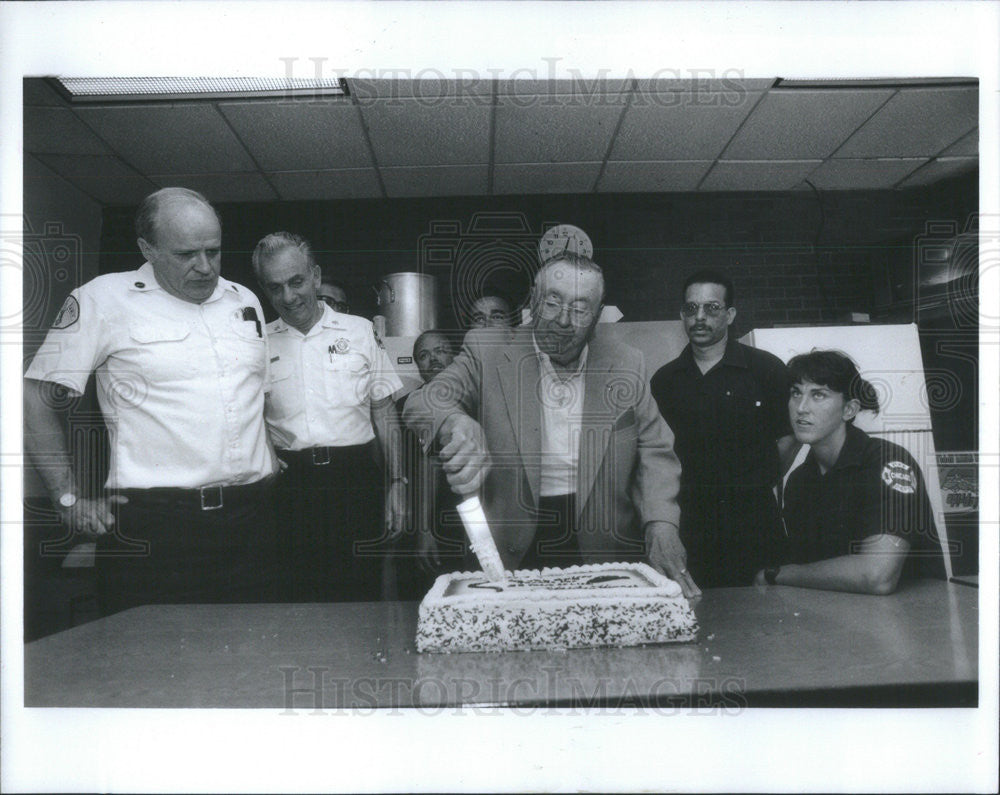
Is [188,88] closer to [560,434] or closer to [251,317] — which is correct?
[251,317]

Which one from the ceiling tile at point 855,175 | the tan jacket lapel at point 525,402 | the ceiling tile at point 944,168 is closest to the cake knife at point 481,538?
the tan jacket lapel at point 525,402

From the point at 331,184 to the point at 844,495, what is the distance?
2009 millimetres

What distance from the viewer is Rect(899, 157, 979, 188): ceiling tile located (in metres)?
2.77

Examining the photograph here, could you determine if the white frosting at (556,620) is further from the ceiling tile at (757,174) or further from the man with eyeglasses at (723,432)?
the ceiling tile at (757,174)

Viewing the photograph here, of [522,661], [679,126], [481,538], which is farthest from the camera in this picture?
[679,126]

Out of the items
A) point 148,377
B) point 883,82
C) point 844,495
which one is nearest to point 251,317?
point 148,377

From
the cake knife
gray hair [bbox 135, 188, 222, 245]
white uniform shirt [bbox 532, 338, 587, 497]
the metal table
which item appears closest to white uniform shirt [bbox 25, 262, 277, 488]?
gray hair [bbox 135, 188, 222, 245]

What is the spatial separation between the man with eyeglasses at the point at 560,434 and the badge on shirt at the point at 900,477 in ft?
2.30

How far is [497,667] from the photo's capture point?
2.14 m

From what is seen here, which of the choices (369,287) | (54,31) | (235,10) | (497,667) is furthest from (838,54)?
(54,31)

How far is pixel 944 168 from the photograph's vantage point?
2.79 meters

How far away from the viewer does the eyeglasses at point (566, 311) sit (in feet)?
9.21

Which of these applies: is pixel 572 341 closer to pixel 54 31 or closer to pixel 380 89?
pixel 380 89

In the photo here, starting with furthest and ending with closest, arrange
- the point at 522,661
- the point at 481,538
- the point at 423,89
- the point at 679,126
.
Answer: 1. the point at 679,126
2. the point at 423,89
3. the point at 481,538
4. the point at 522,661
